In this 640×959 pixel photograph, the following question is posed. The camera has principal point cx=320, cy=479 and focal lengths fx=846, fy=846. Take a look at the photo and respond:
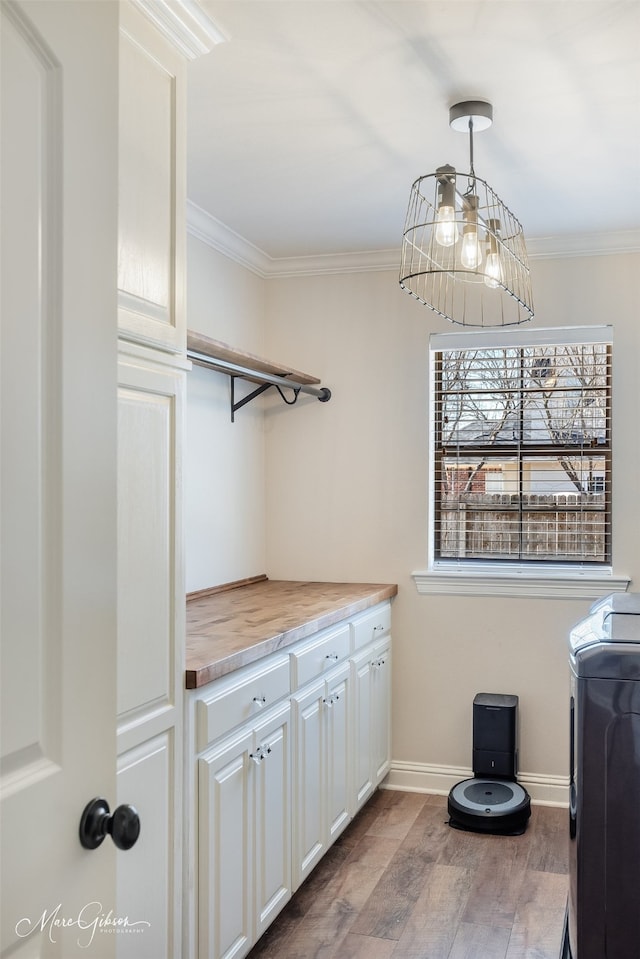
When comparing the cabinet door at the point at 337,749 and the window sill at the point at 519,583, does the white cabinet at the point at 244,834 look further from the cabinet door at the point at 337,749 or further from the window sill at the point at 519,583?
the window sill at the point at 519,583

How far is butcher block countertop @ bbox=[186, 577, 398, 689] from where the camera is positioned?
2205 millimetres

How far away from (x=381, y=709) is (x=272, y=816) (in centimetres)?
133

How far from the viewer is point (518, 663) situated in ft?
12.5

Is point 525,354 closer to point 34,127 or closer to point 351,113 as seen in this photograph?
point 351,113

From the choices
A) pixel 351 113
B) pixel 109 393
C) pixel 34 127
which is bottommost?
pixel 109 393

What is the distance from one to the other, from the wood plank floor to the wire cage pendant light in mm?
1940

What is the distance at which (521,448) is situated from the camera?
3.88m

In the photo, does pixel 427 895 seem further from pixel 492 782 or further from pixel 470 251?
pixel 470 251

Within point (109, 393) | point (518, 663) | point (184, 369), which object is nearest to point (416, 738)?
point (518, 663)

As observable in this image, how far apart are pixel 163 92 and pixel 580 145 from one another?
57.1 inches

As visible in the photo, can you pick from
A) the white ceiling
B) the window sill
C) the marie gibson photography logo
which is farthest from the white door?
the window sill

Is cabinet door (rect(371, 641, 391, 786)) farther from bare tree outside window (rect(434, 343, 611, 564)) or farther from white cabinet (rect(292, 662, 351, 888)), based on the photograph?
bare tree outside window (rect(434, 343, 611, 564))

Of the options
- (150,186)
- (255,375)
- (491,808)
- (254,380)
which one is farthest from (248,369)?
(491,808)

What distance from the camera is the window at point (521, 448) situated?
12.3ft
